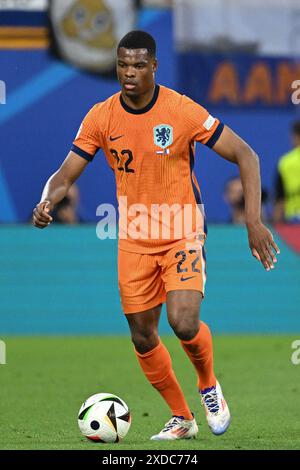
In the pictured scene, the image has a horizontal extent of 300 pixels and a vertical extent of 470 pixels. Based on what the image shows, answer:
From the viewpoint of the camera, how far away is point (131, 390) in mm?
10336

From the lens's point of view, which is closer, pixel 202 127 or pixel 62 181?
pixel 202 127

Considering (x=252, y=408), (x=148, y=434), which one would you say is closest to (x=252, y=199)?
(x=148, y=434)

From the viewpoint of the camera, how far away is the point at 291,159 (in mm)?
15320

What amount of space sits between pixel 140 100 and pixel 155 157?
0.37 m

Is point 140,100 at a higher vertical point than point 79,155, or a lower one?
higher

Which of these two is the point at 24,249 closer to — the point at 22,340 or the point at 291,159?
the point at 22,340

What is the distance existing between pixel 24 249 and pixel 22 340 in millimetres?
1031

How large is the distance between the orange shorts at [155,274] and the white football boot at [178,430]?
755mm

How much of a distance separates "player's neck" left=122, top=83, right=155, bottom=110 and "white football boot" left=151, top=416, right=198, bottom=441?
2001 mm

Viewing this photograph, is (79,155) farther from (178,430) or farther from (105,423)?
(178,430)

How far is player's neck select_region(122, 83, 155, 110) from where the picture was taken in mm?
7781
